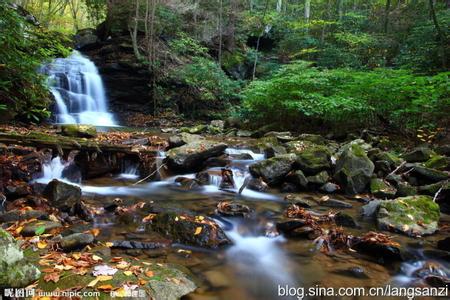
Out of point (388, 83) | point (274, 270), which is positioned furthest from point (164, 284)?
point (388, 83)

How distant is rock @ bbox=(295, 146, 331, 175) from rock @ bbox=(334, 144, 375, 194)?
1.05 feet

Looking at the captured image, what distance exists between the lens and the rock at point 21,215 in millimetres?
4480

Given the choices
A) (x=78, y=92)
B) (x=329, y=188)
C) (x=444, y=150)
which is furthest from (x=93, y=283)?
(x=78, y=92)

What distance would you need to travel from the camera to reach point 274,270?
165 inches

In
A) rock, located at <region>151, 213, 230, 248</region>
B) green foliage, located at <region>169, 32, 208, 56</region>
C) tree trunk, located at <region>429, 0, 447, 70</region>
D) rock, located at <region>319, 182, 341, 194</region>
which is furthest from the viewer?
green foliage, located at <region>169, 32, 208, 56</region>

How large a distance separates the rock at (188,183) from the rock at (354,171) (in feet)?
9.98

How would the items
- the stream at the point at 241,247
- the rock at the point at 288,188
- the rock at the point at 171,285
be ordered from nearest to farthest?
the rock at the point at 171,285 → the stream at the point at 241,247 → the rock at the point at 288,188

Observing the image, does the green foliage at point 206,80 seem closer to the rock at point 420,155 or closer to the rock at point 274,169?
the rock at point 274,169

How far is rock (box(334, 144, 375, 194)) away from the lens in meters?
7.06

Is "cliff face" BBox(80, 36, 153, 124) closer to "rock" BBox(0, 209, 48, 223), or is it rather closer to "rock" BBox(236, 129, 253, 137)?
"rock" BBox(236, 129, 253, 137)

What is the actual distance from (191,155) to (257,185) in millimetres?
1749

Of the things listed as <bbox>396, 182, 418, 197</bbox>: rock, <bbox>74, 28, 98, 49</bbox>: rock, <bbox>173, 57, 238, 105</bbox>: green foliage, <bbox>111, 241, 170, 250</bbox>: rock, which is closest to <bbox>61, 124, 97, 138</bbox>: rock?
<bbox>111, 241, 170, 250</bbox>: rock

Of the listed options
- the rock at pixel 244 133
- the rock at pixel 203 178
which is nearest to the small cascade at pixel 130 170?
the rock at pixel 203 178

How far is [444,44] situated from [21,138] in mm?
13407
